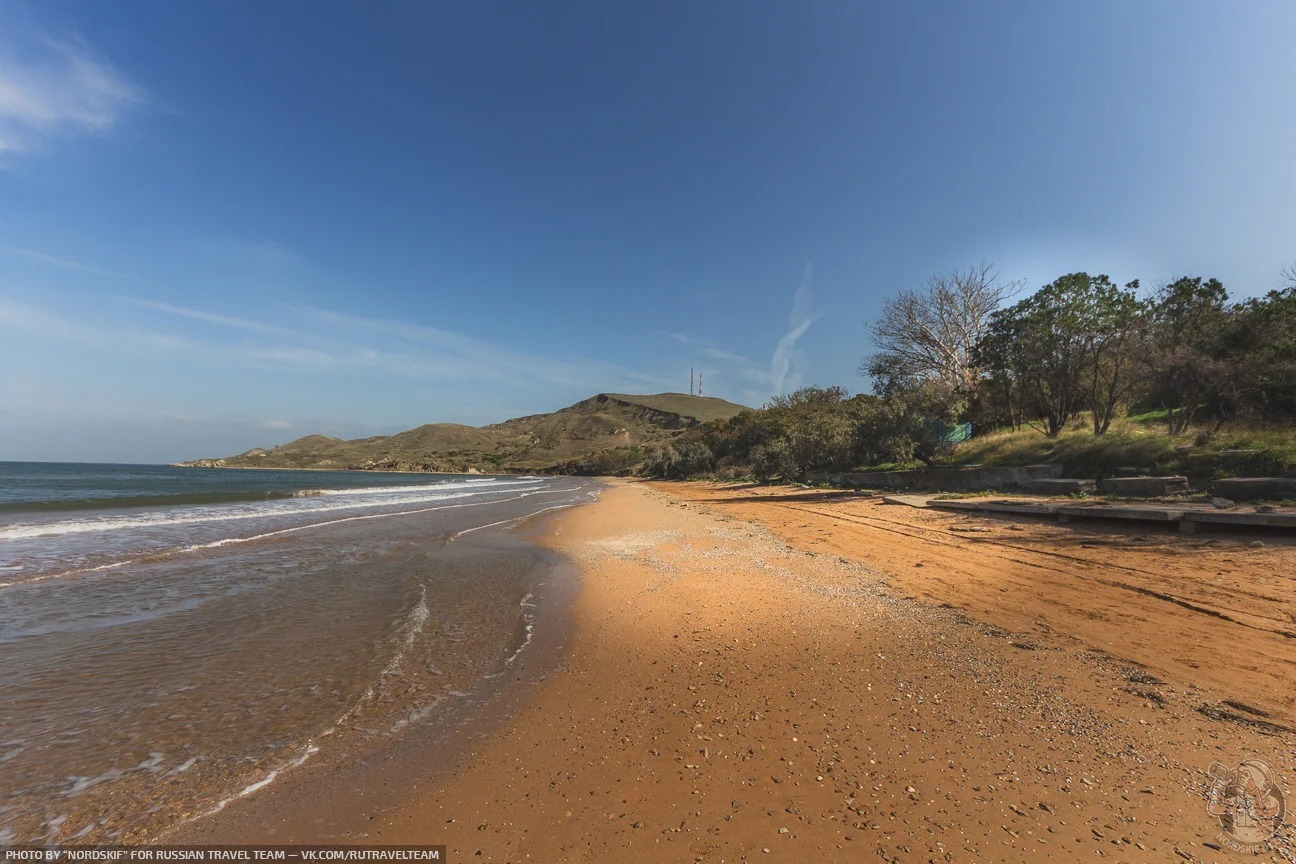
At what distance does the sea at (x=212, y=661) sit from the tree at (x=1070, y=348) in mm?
23389

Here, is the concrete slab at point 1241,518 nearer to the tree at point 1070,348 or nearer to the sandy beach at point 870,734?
the sandy beach at point 870,734

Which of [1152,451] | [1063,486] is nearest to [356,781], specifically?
[1063,486]

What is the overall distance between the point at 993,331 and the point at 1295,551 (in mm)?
20694

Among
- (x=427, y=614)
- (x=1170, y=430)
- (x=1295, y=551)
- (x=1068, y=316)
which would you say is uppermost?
(x=1068, y=316)

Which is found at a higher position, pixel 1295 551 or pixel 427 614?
pixel 1295 551

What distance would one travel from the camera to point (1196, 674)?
14.6 feet

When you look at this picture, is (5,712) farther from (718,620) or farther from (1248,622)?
(1248,622)

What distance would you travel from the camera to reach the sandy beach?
282cm

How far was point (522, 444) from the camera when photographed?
497ft

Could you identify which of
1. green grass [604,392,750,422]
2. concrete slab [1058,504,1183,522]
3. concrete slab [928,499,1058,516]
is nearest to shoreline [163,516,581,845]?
concrete slab [1058,504,1183,522]

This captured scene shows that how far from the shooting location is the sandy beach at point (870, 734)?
2822 mm

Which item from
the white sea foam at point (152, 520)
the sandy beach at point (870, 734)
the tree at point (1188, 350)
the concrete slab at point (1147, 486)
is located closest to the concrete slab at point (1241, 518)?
the sandy beach at point (870, 734)

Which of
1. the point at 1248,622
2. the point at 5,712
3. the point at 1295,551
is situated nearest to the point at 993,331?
the point at 1295,551

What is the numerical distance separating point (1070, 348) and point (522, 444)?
466 ft
